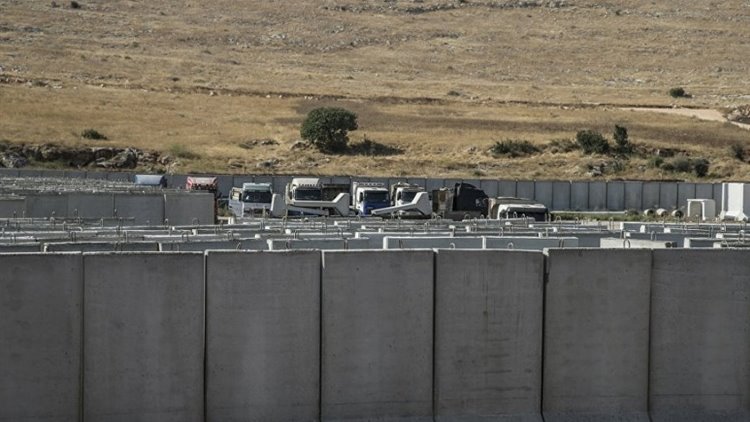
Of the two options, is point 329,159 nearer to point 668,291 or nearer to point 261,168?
point 261,168

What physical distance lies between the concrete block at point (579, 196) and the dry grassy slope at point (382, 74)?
11798mm

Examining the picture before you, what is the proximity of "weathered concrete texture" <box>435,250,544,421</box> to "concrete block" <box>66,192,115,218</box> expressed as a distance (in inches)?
681

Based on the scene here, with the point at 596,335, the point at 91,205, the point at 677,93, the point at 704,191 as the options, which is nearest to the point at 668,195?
the point at 704,191

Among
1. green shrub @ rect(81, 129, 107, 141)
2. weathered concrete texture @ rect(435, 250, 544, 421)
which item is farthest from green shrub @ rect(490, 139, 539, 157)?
weathered concrete texture @ rect(435, 250, 544, 421)

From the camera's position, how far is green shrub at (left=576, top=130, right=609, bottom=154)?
78.3 m

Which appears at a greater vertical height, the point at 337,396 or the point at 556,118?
the point at 556,118

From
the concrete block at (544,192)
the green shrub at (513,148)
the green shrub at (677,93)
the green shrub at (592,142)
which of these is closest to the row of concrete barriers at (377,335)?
the concrete block at (544,192)

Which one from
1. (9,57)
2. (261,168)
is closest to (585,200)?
(261,168)

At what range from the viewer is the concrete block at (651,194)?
62.6 meters

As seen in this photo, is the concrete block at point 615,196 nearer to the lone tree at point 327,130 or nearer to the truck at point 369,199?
the truck at point 369,199

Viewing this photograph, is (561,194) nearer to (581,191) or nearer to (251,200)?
(581,191)

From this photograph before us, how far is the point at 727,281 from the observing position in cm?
1489

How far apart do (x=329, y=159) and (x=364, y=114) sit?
15.3 metres

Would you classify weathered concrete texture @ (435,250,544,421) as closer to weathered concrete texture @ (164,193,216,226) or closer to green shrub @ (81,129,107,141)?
weathered concrete texture @ (164,193,216,226)
